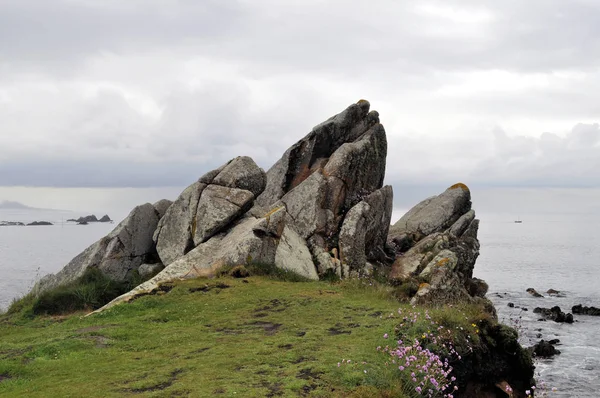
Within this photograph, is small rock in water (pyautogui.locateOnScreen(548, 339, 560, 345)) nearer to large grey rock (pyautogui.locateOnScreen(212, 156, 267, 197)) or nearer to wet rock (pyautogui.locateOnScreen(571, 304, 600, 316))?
wet rock (pyautogui.locateOnScreen(571, 304, 600, 316))

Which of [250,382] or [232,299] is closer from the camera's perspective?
[250,382]

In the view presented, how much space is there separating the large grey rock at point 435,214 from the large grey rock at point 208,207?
12.8 metres

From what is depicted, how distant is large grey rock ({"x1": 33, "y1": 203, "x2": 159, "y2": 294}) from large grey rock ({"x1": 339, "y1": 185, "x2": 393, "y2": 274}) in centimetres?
1226

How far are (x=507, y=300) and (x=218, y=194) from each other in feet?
177

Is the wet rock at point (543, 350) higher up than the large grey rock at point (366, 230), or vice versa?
the large grey rock at point (366, 230)

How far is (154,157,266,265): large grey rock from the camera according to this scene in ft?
97.8

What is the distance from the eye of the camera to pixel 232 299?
2211cm

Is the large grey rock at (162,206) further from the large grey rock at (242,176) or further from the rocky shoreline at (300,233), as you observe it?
the large grey rock at (242,176)

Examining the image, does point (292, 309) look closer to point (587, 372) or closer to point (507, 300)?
point (587, 372)

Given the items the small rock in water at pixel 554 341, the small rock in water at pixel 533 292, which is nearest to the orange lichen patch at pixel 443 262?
the small rock in water at pixel 554 341

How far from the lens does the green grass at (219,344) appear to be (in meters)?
12.0

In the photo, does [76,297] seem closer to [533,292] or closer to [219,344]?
[219,344]

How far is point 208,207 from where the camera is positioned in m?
30.0

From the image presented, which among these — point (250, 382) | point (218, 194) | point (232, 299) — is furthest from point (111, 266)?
point (250, 382)
